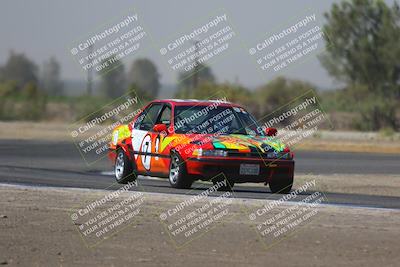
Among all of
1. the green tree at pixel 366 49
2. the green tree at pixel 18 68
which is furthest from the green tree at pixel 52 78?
the green tree at pixel 366 49

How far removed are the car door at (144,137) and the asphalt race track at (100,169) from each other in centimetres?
43

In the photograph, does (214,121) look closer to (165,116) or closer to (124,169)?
(165,116)

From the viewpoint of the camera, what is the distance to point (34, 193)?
16.2m

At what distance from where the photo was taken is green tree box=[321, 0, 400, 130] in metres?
62.0

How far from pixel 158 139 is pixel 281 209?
4085 millimetres

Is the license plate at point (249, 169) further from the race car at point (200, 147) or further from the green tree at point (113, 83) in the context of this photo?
the green tree at point (113, 83)

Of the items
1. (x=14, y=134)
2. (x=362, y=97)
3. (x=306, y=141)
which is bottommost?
(x=362, y=97)

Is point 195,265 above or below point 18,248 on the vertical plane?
below

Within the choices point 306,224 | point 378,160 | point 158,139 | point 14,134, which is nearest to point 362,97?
point 14,134

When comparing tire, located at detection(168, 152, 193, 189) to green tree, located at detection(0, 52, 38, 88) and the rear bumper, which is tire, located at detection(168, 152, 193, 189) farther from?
green tree, located at detection(0, 52, 38, 88)

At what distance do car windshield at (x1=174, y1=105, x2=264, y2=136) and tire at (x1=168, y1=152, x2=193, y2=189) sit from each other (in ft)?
2.00

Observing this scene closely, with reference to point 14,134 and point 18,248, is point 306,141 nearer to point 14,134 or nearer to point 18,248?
point 14,134

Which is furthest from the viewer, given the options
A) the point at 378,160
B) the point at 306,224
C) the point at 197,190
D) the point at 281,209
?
the point at 378,160

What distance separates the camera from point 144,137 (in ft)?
60.2
